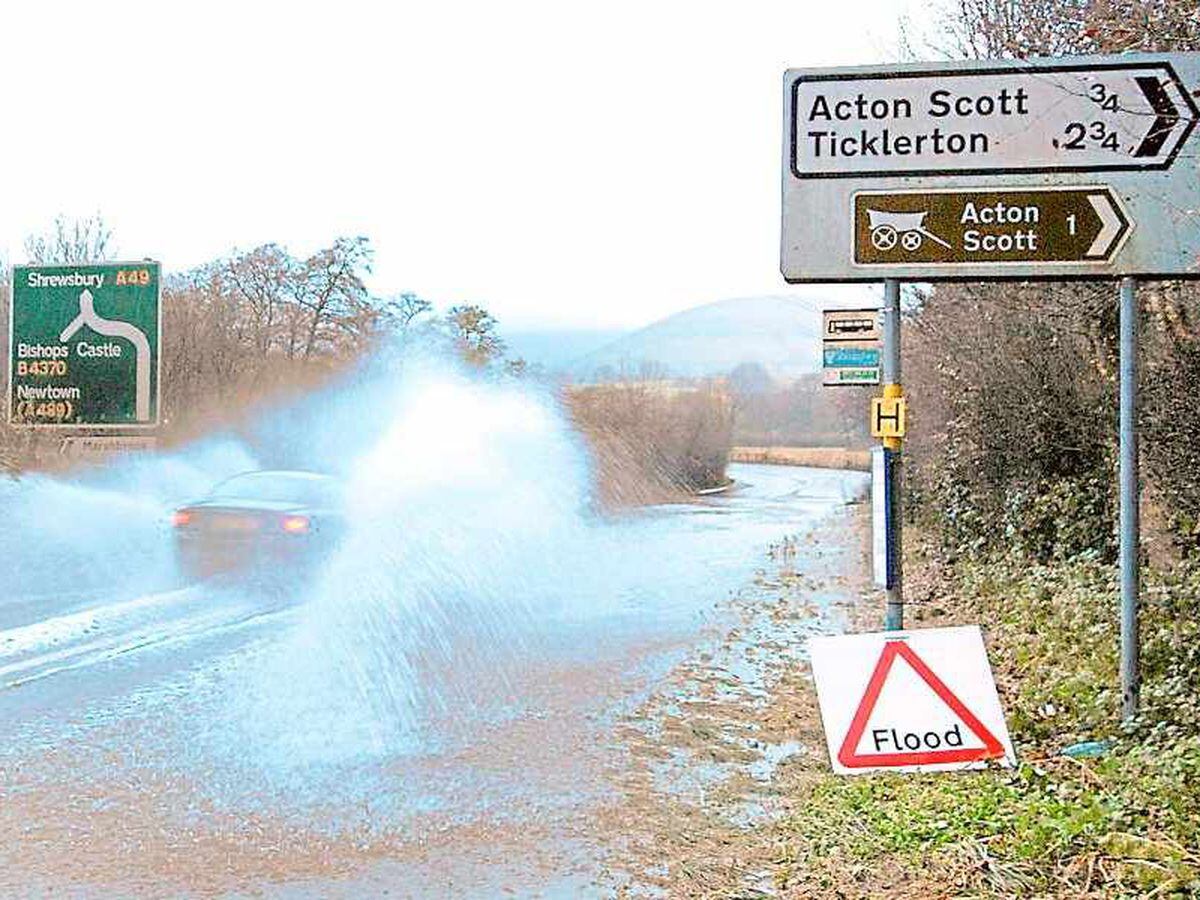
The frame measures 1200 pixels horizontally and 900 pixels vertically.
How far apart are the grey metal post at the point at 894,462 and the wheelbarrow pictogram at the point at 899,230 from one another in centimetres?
31

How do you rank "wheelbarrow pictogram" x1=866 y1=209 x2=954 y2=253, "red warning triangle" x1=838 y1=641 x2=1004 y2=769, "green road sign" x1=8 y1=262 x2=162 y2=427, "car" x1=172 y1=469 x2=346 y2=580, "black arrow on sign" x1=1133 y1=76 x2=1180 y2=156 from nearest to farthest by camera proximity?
"red warning triangle" x1=838 y1=641 x2=1004 y2=769, "black arrow on sign" x1=1133 y1=76 x2=1180 y2=156, "wheelbarrow pictogram" x1=866 y1=209 x2=954 y2=253, "car" x1=172 y1=469 x2=346 y2=580, "green road sign" x1=8 y1=262 x2=162 y2=427

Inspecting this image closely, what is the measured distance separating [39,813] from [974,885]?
4.39 m

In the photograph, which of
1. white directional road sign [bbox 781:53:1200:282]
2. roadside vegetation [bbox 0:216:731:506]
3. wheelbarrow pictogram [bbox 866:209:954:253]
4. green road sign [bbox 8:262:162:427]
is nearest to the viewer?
white directional road sign [bbox 781:53:1200:282]

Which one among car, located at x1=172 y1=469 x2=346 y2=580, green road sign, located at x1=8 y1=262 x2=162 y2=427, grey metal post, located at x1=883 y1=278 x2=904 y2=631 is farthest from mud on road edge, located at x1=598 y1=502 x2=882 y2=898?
green road sign, located at x1=8 y1=262 x2=162 y2=427

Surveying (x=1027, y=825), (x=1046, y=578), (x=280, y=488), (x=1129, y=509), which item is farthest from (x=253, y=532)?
(x=1027, y=825)

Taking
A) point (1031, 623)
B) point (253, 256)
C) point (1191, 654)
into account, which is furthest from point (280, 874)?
point (253, 256)

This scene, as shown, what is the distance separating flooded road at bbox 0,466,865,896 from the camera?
256 inches

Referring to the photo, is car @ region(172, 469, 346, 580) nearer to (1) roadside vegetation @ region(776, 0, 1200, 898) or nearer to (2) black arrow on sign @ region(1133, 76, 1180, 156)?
(1) roadside vegetation @ region(776, 0, 1200, 898)

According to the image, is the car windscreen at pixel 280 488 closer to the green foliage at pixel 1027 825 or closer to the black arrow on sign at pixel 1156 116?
the green foliage at pixel 1027 825

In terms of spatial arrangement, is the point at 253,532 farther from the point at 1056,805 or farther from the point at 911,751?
the point at 1056,805

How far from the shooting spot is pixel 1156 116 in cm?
817

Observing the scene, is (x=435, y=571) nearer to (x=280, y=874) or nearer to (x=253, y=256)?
(x=280, y=874)

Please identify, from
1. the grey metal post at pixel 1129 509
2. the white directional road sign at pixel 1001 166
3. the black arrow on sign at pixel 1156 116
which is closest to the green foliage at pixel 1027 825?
the grey metal post at pixel 1129 509

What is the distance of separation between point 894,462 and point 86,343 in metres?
15.3
